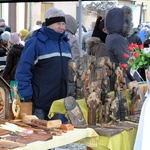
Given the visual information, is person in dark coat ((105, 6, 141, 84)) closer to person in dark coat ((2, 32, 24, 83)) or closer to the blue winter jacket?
the blue winter jacket

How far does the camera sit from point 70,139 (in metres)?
2.50

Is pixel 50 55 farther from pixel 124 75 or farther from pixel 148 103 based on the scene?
pixel 148 103

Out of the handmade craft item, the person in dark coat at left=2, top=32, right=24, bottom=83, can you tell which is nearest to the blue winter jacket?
the handmade craft item

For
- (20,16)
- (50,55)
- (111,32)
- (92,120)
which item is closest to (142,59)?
(92,120)

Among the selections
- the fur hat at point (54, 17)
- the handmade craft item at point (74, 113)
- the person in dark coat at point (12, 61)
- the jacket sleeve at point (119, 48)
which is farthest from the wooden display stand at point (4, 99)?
the person in dark coat at point (12, 61)

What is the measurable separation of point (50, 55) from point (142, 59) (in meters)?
0.90

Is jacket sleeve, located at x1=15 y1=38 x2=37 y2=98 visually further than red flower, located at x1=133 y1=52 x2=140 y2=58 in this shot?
Yes

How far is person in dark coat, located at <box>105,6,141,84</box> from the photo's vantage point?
401cm

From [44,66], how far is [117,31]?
2.85 ft

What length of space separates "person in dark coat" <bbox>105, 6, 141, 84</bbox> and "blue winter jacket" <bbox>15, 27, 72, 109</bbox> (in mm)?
613

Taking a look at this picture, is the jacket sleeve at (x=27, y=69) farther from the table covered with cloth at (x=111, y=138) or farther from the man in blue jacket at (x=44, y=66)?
the table covered with cloth at (x=111, y=138)

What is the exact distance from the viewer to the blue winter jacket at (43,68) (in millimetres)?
3520

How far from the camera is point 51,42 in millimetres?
3547

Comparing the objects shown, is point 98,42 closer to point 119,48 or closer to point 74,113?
point 119,48
